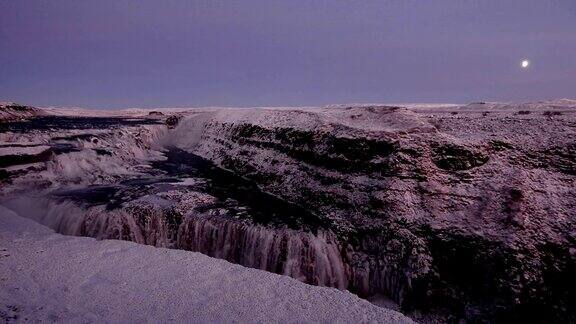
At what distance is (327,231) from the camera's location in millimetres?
9898

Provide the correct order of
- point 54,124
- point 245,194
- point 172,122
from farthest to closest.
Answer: point 172,122 → point 54,124 → point 245,194

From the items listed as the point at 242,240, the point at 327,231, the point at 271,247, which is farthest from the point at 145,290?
the point at 327,231

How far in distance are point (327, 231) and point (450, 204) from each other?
3.26 metres

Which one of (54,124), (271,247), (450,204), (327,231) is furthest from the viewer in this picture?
(54,124)

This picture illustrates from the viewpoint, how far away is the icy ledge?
20.7ft

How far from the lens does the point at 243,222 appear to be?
10164 mm

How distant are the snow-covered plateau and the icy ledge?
39 millimetres

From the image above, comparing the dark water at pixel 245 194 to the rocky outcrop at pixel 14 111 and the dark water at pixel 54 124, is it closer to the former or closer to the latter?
the dark water at pixel 54 124

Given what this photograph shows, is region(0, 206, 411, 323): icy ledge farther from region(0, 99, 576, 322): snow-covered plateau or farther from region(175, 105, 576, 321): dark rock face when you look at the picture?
region(175, 105, 576, 321): dark rock face

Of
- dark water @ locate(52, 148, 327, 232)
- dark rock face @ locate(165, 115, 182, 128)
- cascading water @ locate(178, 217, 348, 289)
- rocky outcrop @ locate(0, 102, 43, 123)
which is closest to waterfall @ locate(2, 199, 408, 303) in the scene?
cascading water @ locate(178, 217, 348, 289)

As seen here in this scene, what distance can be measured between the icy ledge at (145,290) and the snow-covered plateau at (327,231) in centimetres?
4

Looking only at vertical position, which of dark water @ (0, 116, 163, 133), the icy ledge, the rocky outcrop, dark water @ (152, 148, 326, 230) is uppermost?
the rocky outcrop

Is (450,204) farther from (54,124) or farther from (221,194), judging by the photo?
(54,124)

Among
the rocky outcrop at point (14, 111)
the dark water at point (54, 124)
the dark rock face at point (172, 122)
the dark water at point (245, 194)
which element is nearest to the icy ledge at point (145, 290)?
the dark water at point (245, 194)
